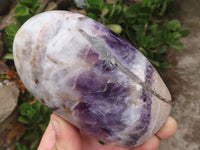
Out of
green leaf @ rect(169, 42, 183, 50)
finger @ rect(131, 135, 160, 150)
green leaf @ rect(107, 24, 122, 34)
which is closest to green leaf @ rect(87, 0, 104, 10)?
green leaf @ rect(107, 24, 122, 34)

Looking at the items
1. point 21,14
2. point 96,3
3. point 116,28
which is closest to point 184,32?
point 116,28

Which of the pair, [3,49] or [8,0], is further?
[8,0]

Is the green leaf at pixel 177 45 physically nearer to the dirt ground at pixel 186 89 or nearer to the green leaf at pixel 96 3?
the dirt ground at pixel 186 89

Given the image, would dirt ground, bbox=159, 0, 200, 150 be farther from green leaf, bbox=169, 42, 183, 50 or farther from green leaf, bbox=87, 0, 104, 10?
green leaf, bbox=87, 0, 104, 10

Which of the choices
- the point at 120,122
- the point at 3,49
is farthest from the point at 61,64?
the point at 3,49

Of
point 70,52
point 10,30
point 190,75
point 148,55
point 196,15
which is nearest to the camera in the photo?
point 70,52

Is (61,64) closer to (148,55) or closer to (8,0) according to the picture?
(148,55)
